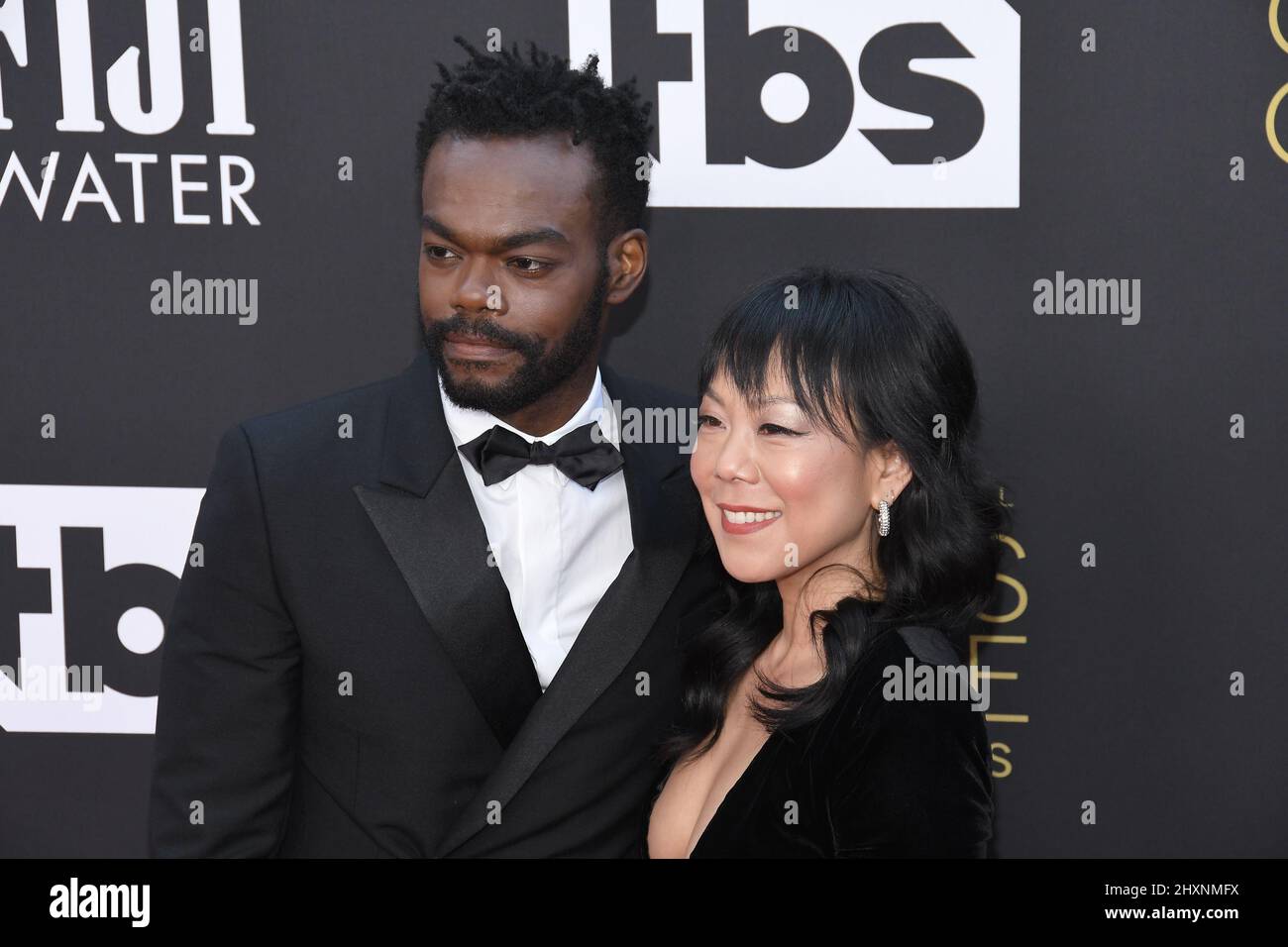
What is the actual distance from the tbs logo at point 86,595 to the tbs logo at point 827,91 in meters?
1.31

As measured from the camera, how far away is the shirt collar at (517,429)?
2090mm

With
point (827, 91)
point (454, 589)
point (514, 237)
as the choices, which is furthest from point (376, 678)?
point (827, 91)

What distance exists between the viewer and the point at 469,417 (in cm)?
209

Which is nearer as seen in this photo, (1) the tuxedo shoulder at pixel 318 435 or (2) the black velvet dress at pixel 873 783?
(2) the black velvet dress at pixel 873 783

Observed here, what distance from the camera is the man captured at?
1.99 meters

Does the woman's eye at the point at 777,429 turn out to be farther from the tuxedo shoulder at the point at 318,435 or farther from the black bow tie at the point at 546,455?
the tuxedo shoulder at the point at 318,435

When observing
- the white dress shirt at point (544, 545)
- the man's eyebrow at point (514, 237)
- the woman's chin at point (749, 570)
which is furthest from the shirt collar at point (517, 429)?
the woman's chin at point (749, 570)

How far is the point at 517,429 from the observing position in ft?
7.14

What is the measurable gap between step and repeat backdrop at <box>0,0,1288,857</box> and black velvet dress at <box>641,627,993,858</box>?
1.01 metres

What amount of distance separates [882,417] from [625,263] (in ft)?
1.99

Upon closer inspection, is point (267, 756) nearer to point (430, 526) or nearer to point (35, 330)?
point (430, 526)

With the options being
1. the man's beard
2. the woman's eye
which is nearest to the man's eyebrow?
the man's beard

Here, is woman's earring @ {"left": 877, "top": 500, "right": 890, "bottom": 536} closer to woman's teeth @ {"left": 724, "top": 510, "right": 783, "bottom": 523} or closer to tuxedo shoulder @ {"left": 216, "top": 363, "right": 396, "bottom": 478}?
woman's teeth @ {"left": 724, "top": 510, "right": 783, "bottom": 523}
